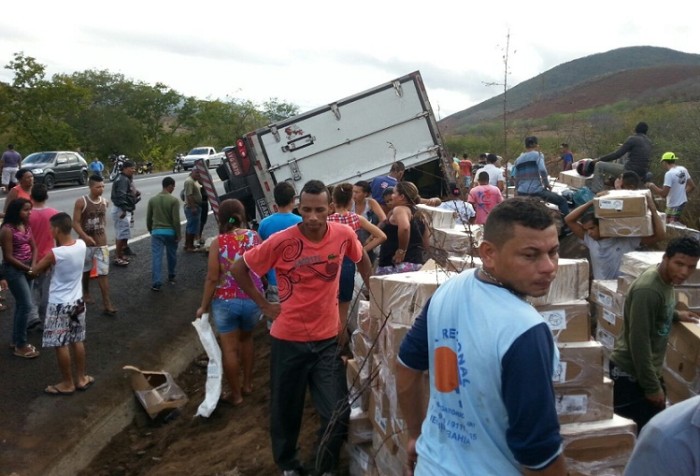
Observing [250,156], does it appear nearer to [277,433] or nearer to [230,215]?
[230,215]

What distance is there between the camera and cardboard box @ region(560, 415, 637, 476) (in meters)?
3.33

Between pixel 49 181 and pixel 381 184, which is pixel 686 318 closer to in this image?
pixel 381 184

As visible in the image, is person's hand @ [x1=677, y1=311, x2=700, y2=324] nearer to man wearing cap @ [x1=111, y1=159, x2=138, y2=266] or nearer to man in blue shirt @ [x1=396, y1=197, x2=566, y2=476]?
man in blue shirt @ [x1=396, y1=197, x2=566, y2=476]

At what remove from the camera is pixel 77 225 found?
8.20m

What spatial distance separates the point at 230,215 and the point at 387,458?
9.04ft

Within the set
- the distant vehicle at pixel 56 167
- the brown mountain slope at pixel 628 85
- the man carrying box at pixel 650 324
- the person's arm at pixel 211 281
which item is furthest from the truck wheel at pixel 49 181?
the brown mountain slope at pixel 628 85

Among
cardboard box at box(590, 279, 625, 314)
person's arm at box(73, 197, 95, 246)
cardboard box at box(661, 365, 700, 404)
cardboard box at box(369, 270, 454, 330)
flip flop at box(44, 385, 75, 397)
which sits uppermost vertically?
person's arm at box(73, 197, 95, 246)

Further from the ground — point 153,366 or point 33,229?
point 33,229

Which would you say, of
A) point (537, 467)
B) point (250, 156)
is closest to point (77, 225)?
point (250, 156)

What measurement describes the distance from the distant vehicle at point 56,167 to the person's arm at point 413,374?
25.1m

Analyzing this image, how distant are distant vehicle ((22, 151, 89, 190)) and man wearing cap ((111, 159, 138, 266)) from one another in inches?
622

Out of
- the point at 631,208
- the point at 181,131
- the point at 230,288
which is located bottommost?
the point at 631,208

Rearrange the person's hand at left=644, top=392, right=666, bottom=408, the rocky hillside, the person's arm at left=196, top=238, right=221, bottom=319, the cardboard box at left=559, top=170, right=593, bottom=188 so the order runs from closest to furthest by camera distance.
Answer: the person's hand at left=644, top=392, right=666, bottom=408, the person's arm at left=196, top=238, right=221, bottom=319, the cardboard box at left=559, top=170, right=593, bottom=188, the rocky hillside

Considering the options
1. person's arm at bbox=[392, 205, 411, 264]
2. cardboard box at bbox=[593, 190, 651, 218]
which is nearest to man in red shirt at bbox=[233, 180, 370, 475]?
person's arm at bbox=[392, 205, 411, 264]
